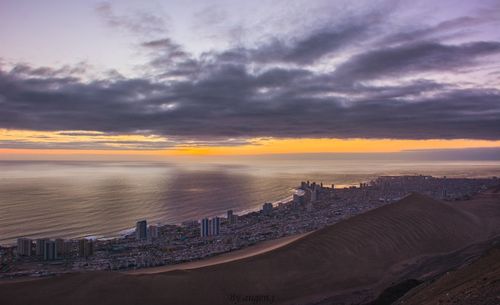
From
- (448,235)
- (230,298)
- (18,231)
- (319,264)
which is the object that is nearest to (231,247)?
(319,264)

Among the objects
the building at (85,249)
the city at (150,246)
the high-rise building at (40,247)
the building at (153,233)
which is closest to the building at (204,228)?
the city at (150,246)

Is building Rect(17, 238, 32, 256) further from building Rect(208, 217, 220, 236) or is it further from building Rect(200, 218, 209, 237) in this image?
building Rect(208, 217, 220, 236)

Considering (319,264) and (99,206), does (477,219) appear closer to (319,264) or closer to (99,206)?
(319,264)

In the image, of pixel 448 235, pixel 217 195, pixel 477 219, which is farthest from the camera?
pixel 217 195

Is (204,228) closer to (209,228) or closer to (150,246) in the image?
(209,228)

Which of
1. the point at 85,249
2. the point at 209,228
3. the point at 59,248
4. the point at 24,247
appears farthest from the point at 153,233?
the point at 24,247

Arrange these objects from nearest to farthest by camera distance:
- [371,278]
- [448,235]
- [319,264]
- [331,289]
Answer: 1. [331,289]
2. [371,278]
3. [319,264]
4. [448,235]

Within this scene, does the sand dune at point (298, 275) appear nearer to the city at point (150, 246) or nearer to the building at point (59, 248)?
the city at point (150, 246)
